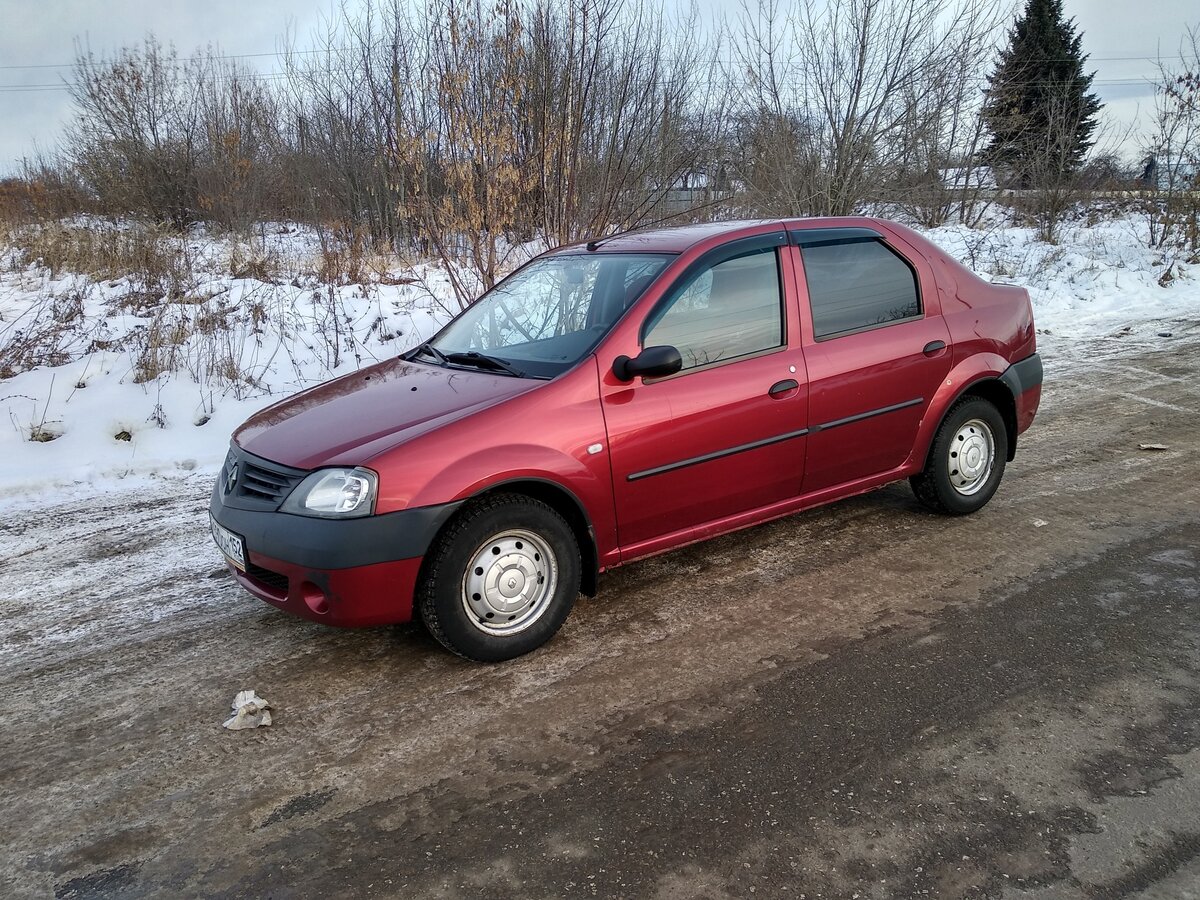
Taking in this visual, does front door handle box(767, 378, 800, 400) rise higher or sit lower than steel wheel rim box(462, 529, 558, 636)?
higher

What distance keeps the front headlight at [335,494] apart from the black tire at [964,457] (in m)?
3.17

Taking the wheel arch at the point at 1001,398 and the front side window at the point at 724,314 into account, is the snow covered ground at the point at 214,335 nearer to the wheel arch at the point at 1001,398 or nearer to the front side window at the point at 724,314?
the front side window at the point at 724,314

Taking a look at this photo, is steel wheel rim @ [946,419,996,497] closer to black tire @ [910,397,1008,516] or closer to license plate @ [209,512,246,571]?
black tire @ [910,397,1008,516]

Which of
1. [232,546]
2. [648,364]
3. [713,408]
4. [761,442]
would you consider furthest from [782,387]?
[232,546]

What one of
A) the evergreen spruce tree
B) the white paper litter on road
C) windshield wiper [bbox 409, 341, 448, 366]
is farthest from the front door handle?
the evergreen spruce tree

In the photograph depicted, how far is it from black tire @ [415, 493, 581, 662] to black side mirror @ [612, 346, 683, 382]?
68 cm

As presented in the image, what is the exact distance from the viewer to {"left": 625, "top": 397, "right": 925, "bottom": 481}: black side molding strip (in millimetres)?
3998

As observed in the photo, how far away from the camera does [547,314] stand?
4.60m

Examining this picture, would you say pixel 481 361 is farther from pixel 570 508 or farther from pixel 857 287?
pixel 857 287

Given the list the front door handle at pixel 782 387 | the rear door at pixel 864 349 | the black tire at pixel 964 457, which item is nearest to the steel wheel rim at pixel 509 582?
the front door handle at pixel 782 387

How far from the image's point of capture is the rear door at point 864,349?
4520mm

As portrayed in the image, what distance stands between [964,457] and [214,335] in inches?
293

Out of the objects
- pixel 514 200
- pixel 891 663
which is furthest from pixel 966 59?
pixel 891 663

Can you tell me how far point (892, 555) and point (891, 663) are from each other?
1.24 metres
